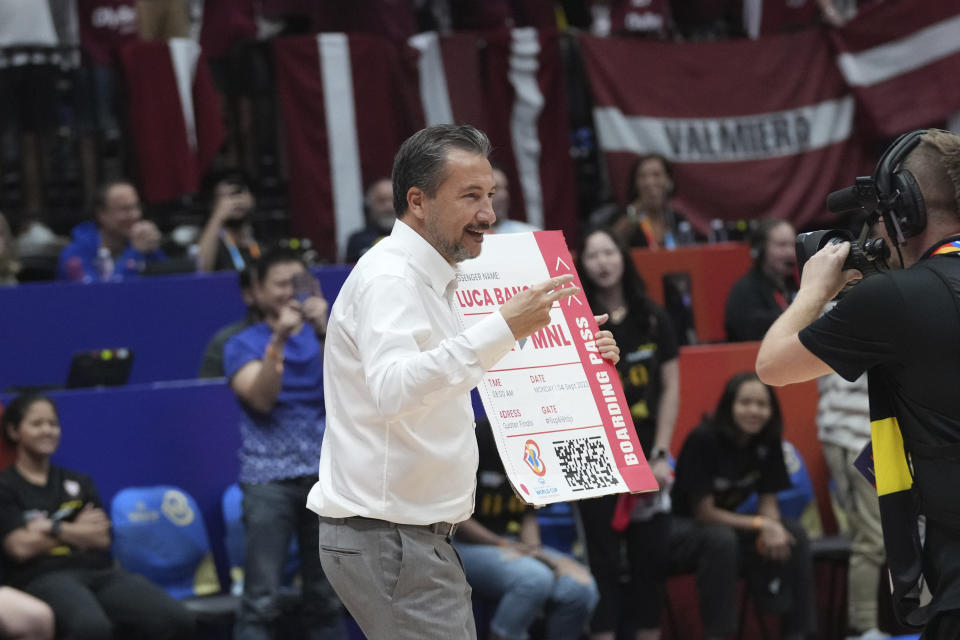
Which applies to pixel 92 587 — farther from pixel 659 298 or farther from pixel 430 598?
pixel 659 298

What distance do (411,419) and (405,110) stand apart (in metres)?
6.26

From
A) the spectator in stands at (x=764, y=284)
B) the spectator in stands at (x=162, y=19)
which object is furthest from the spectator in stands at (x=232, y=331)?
the spectator in stands at (x=162, y=19)

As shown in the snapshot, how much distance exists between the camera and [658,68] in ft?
31.6

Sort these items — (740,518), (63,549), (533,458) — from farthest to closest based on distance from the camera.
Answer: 1. (740,518)
2. (63,549)
3. (533,458)

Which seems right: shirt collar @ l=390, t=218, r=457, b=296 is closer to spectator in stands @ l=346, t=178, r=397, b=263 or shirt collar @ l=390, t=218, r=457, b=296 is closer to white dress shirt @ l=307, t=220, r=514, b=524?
white dress shirt @ l=307, t=220, r=514, b=524

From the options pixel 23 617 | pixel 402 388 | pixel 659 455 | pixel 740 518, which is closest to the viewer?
pixel 402 388

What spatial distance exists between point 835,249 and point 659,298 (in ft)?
14.5

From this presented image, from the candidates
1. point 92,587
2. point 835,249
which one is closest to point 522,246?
point 835,249

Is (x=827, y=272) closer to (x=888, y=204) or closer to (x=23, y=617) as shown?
(x=888, y=204)

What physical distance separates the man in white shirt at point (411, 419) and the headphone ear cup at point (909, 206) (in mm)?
753

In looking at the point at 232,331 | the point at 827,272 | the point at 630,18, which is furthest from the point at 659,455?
the point at 630,18

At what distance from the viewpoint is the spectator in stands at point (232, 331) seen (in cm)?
602

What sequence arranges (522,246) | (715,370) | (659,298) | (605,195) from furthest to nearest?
(605,195), (659,298), (715,370), (522,246)

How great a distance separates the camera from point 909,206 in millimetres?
2936
